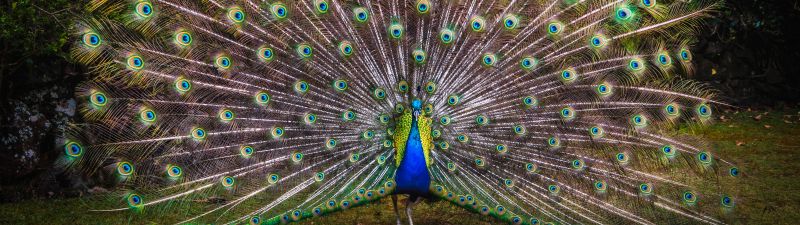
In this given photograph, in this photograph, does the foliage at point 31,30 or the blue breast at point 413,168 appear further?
the foliage at point 31,30

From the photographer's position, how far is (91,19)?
4238 millimetres

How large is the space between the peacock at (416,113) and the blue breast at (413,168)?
0.01m

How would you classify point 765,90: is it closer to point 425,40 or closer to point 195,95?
point 425,40

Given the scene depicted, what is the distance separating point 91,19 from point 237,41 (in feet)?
2.81

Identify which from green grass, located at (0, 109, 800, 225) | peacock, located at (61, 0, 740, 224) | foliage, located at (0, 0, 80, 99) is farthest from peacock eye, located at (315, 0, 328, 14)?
foliage, located at (0, 0, 80, 99)

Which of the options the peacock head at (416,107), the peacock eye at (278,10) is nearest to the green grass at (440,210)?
the peacock eye at (278,10)

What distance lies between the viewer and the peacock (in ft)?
14.3

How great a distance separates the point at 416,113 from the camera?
4336 mm

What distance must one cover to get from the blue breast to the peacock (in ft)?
0.05

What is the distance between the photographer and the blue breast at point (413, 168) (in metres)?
4.38

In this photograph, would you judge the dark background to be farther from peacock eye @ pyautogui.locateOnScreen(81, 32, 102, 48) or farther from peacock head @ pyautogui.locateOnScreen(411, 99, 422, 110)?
peacock head @ pyautogui.locateOnScreen(411, 99, 422, 110)

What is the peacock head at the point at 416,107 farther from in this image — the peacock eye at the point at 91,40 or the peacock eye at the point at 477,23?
the peacock eye at the point at 91,40

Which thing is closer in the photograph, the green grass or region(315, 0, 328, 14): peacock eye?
region(315, 0, 328, 14): peacock eye

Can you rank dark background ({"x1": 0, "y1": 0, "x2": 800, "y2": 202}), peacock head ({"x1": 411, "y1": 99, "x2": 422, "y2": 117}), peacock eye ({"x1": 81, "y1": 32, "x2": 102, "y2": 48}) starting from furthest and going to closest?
dark background ({"x1": 0, "y1": 0, "x2": 800, "y2": 202}), peacock head ({"x1": 411, "y1": 99, "x2": 422, "y2": 117}), peacock eye ({"x1": 81, "y1": 32, "x2": 102, "y2": 48})
